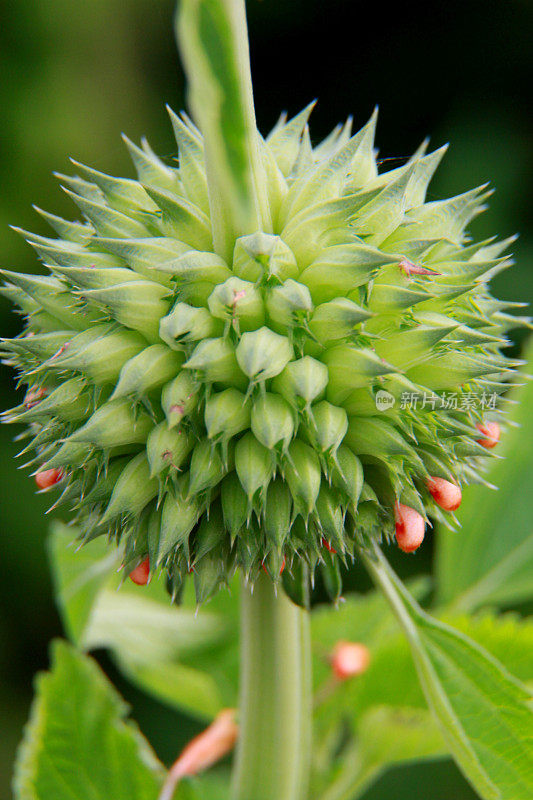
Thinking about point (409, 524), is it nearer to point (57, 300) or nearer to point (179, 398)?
point (179, 398)

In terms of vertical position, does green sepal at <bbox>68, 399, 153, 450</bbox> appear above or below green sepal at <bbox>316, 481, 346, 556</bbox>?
above

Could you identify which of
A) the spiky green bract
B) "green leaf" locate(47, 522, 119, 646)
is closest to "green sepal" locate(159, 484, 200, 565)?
the spiky green bract

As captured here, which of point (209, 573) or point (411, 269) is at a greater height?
point (411, 269)

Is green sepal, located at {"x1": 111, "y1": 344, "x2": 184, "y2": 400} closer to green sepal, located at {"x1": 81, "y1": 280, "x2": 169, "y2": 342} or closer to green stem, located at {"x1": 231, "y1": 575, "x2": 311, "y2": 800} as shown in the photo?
green sepal, located at {"x1": 81, "y1": 280, "x2": 169, "y2": 342}

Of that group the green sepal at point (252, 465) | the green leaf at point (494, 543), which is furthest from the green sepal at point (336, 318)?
the green leaf at point (494, 543)

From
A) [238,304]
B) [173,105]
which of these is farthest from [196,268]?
[173,105]

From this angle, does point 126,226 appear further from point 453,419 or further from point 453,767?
point 453,767

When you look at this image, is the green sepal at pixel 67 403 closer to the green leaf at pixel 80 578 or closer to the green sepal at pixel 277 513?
the green sepal at pixel 277 513
